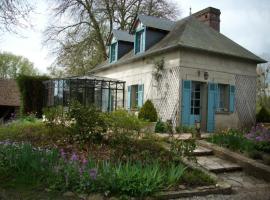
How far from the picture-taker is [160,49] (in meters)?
13.2

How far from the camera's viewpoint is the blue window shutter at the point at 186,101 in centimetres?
1262

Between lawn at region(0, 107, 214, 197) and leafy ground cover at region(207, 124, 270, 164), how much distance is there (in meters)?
2.26

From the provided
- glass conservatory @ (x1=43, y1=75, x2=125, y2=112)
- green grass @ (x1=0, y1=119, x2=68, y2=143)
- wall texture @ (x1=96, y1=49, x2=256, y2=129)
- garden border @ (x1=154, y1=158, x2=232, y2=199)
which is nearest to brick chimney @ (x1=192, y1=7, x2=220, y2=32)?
wall texture @ (x1=96, y1=49, x2=256, y2=129)

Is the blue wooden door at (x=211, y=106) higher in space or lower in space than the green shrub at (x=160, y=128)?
higher

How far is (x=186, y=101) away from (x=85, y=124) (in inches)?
234

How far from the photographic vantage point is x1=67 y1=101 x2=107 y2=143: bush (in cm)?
781

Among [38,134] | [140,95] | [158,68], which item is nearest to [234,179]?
[38,134]

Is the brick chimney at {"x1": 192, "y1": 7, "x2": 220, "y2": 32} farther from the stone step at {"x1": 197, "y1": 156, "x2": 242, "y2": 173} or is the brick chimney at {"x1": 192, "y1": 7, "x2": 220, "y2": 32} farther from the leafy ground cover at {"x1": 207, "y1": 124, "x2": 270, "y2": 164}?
the stone step at {"x1": 197, "y1": 156, "x2": 242, "y2": 173}

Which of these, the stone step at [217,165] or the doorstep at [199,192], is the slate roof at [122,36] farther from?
the doorstep at [199,192]

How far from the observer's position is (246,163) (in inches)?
299

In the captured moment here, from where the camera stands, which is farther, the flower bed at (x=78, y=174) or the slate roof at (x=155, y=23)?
the slate roof at (x=155, y=23)

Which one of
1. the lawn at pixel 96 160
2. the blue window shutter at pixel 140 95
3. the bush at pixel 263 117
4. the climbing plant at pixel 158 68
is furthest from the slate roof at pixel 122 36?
the lawn at pixel 96 160

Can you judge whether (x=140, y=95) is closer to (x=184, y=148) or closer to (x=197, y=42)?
(x=197, y=42)

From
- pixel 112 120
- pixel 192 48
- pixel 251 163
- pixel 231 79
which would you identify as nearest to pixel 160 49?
pixel 192 48
